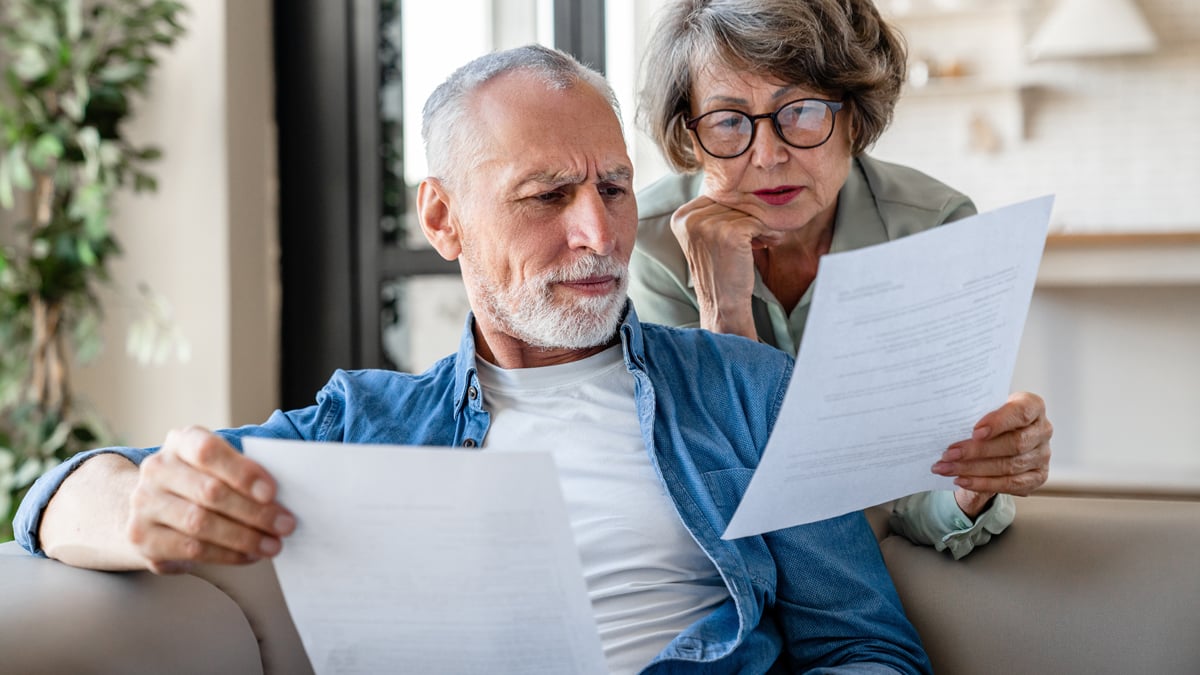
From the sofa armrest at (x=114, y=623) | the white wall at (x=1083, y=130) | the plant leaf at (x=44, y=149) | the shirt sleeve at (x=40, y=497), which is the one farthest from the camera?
the white wall at (x=1083, y=130)

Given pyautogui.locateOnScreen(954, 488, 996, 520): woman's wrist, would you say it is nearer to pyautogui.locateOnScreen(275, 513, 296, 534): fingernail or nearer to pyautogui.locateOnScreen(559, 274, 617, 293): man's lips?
pyautogui.locateOnScreen(559, 274, 617, 293): man's lips

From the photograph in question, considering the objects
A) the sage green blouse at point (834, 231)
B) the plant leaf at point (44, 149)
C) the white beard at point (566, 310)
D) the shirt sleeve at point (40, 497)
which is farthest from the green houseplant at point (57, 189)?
the white beard at point (566, 310)

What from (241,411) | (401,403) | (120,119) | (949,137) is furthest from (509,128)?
(949,137)

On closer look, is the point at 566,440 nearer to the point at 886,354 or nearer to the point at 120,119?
the point at 886,354

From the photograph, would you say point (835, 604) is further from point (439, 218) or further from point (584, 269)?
point (439, 218)

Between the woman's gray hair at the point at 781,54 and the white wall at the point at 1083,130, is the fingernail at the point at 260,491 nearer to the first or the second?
the woman's gray hair at the point at 781,54

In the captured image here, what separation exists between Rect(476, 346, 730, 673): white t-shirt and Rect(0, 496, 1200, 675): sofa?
28 cm

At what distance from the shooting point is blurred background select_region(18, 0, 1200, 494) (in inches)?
132

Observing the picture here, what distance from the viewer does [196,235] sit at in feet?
11.0

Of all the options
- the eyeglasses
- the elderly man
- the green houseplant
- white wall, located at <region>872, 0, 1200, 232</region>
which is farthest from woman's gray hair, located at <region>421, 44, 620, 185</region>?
white wall, located at <region>872, 0, 1200, 232</region>

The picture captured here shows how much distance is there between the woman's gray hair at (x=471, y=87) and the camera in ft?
4.42

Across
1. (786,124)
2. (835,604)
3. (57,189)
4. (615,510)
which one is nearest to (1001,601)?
(835,604)

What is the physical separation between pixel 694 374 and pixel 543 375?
0.18 m

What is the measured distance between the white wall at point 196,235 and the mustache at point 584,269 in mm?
2302
